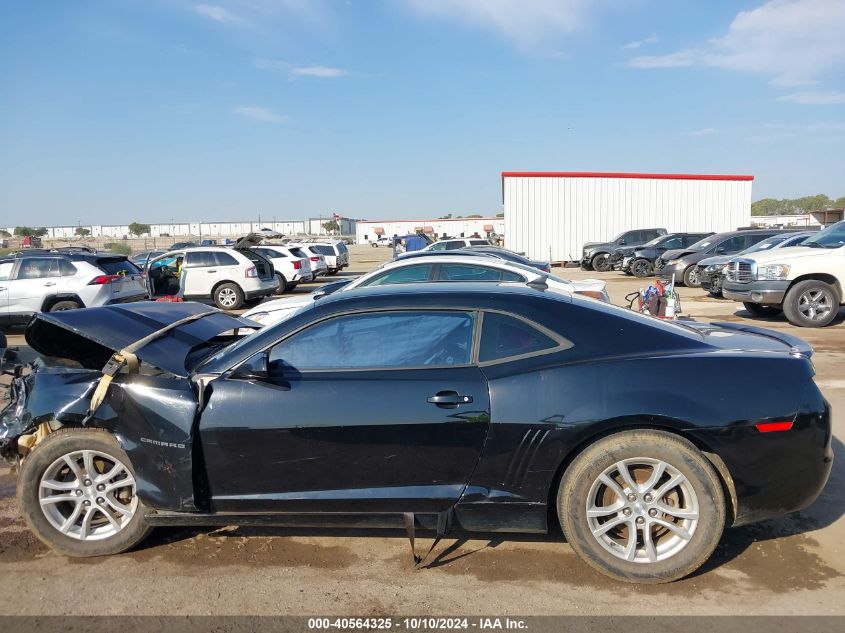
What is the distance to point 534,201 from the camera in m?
33.5

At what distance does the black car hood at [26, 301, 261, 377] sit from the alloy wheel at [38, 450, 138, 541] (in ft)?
2.09

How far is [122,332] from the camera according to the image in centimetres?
403

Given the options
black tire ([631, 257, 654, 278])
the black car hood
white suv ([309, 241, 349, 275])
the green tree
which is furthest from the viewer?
the green tree

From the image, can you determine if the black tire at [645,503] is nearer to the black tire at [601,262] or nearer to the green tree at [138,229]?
the black tire at [601,262]

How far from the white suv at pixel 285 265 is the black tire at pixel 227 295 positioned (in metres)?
3.70

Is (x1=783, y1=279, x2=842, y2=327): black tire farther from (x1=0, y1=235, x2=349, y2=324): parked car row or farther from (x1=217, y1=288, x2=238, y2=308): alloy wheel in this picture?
(x1=217, y1=288, x2=238, y2=308): alloy wheel

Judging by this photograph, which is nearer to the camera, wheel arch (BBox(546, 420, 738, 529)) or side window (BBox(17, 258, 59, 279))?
wheel arch (BBox(546, 420, 738, 529))

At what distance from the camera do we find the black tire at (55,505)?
12.2 feet

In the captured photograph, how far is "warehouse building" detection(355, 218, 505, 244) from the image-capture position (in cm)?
8594

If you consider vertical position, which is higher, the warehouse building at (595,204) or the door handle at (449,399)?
the warehouse building at (595,204)

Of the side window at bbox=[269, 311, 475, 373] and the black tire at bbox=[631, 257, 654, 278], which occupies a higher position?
the side window at bbox=[269, 311, 475, 373]

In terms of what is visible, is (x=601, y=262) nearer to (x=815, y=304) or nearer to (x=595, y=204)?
(x=595, y=204)

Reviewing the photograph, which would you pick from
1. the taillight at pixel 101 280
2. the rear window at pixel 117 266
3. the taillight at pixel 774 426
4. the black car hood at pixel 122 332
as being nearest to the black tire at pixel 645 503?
the taillight at pixel 774 426

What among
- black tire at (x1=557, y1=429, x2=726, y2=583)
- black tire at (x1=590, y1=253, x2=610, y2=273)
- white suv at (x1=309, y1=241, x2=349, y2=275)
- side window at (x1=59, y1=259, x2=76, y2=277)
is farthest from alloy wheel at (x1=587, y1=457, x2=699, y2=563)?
black tire at (x1=590, y1=253, x2=610, y2=273)
